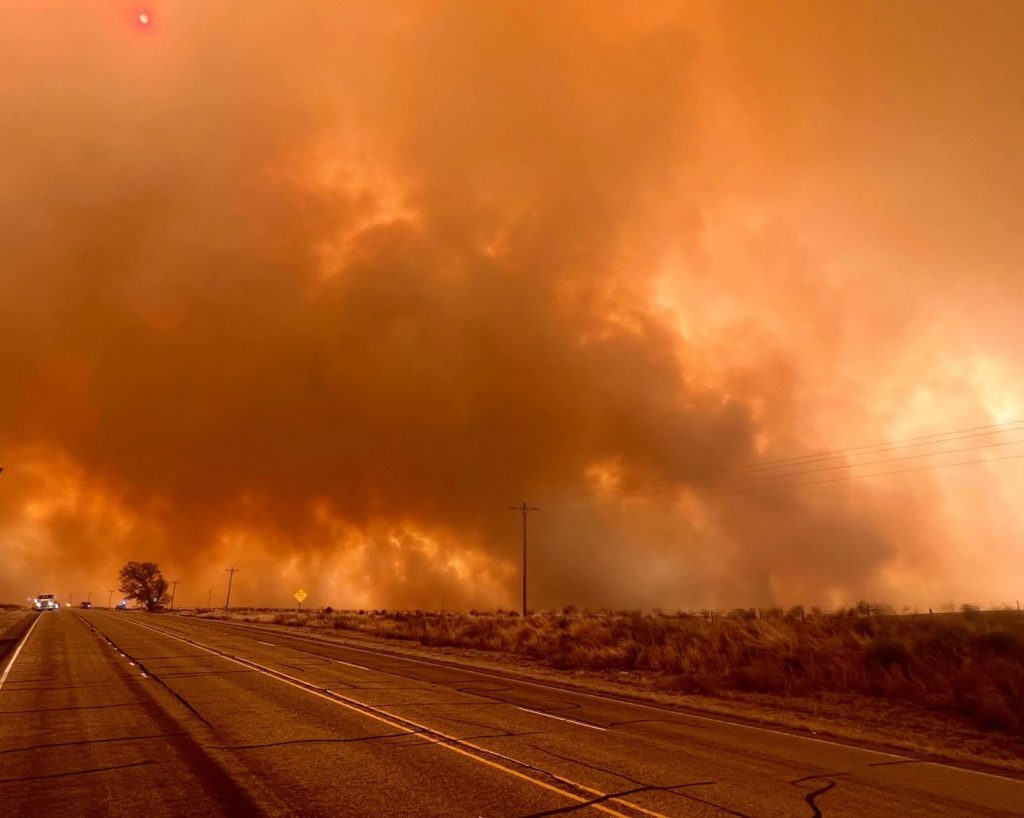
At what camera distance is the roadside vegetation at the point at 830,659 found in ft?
45.3

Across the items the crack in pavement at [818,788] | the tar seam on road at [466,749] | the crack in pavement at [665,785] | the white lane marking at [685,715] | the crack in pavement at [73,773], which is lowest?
the white lane marking at [685,715]

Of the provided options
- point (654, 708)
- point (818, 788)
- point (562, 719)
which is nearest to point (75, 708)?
point (562, 719)

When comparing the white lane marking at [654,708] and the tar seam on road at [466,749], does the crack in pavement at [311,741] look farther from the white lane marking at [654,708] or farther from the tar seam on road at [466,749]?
the white lane marking at [654,708]

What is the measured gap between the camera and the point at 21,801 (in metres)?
5.96

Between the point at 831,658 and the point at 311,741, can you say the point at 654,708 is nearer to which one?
the point at 831,658

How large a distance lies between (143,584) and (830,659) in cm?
14600

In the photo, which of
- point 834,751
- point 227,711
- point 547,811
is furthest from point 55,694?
point 834,751

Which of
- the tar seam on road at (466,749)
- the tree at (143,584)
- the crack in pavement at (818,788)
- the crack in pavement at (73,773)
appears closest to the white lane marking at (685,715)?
the crack in pavement at (818,788)

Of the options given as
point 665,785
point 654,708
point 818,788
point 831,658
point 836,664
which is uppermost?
point 831,658

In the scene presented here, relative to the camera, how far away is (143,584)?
130 m

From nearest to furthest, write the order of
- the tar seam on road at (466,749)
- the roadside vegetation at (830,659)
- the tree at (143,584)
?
the tar seam on road at (466,749), the roadside vegetation at (830,659), the tree at (143,584)

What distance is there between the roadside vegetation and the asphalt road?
5078mm

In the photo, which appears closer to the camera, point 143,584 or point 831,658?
point 831,658

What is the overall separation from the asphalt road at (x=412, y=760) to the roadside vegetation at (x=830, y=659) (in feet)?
16.7
